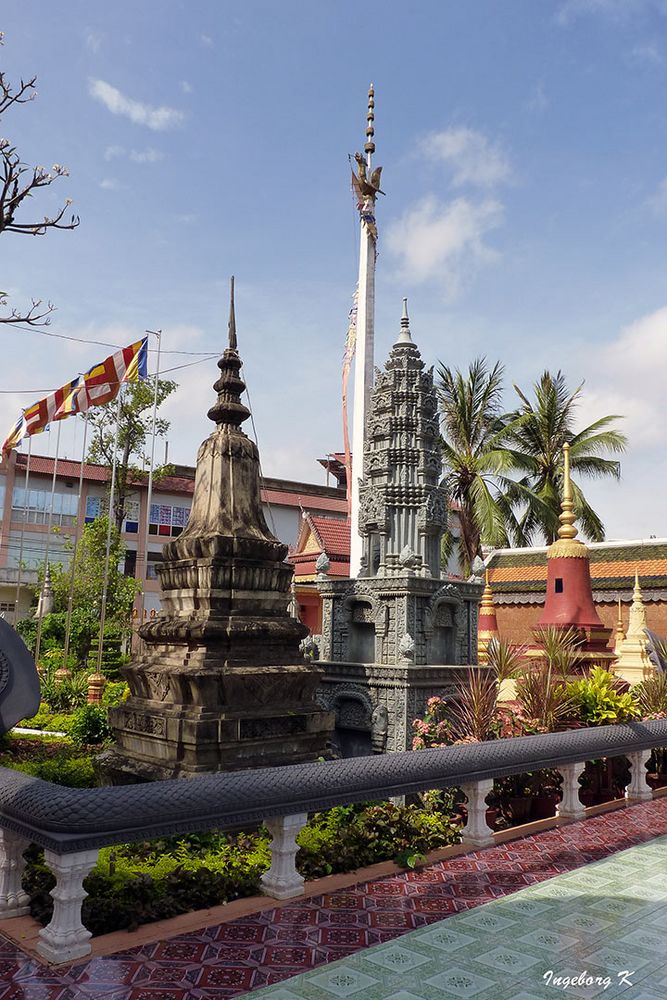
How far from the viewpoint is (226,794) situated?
4.93 meters

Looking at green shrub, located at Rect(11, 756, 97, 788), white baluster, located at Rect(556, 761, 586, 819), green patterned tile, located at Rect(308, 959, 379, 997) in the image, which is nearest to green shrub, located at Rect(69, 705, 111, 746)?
green shrub, located at Rect(11, 756, 97, 788)

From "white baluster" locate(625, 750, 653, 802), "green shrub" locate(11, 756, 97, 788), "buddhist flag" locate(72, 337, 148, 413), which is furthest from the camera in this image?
"buddhist flag" locate(72, 337, 148, 413)

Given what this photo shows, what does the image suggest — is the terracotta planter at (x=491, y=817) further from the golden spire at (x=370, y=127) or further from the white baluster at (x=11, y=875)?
the golden spire at (x=370, y=127)

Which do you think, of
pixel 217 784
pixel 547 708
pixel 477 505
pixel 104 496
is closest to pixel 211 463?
pixel 547 708

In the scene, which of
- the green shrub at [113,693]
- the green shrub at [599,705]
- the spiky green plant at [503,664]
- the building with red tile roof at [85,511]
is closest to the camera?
the green shrub at [599,705]

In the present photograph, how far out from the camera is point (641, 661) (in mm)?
13430

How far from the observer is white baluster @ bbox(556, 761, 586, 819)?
7.97 metres

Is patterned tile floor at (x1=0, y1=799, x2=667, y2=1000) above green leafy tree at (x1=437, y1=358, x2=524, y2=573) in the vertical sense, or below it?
below

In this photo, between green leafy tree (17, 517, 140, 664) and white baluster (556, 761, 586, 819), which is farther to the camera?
green leafy tree (17, 517, 140, 664)

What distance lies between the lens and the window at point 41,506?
3603 centimetres

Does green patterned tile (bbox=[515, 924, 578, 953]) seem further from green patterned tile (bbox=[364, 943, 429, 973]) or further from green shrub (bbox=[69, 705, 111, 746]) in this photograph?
green shrub (bbox=[69, 705, 111, 746])

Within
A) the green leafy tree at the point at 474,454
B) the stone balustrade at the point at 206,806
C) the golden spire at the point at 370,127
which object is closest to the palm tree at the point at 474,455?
the green leafy tree at the point at 474,454

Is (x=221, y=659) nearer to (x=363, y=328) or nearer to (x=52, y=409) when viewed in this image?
(x=363, y=328)

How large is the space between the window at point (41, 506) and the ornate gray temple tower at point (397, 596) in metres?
24.8
